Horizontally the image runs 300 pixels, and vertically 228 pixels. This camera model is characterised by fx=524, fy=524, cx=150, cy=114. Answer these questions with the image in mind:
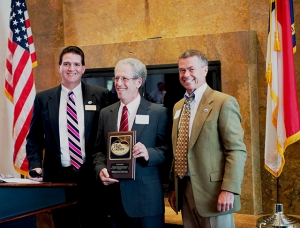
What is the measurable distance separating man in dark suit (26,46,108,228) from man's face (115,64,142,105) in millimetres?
489

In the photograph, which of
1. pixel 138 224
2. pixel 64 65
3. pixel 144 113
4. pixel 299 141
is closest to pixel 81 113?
pixel 64 65

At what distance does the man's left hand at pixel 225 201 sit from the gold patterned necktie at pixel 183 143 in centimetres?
30

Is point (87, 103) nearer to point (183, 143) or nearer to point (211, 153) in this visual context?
point (183, 143)

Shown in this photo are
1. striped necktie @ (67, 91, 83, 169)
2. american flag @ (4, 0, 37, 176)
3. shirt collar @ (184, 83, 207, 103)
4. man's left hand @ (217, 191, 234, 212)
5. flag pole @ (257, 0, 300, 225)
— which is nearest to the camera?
man's left hand @ (217, 191, 234, 212)

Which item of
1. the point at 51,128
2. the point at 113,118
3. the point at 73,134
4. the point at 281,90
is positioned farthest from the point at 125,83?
the point at 281,90

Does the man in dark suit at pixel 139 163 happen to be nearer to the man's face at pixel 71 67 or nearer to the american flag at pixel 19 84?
the man's face at pixel 71 67

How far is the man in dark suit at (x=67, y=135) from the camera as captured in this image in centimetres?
373

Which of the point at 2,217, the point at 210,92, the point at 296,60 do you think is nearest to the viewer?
the point at 2,217

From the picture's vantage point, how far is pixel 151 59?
16.9ft

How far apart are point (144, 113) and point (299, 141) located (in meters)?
1.71

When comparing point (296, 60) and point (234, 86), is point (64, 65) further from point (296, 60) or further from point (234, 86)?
point (296, 60)

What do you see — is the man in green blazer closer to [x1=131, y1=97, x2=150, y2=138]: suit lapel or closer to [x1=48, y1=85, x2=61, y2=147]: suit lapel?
[x1=131, y1=97, x2=150, y2=138]: suit lapel

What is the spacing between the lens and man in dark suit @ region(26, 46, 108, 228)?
3.73m

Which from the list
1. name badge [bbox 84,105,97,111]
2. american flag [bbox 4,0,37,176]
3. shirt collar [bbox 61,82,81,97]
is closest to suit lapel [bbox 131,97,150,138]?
name badge [bbox 84,105,97,111]
